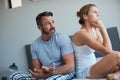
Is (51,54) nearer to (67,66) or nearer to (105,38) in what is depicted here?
(67,66)

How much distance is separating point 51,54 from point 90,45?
416mm

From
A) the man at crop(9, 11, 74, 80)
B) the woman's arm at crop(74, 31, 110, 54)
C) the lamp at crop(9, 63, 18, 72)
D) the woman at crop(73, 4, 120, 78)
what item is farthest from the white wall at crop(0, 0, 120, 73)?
the woman's arm at crop(74, 31, 110, 54)

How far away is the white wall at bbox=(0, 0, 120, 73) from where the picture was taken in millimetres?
3257

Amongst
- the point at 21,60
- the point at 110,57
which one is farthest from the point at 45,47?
the point at 21,60

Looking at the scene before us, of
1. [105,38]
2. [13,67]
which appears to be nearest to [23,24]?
[13,67]

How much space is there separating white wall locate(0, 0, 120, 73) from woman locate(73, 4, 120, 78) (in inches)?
43.8

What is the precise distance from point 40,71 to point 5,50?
1130mm

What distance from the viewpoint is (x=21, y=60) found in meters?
3.31

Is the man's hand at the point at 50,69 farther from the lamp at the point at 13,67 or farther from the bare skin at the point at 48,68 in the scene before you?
the lamp at the point at 13,67

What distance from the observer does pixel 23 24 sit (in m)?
3.29

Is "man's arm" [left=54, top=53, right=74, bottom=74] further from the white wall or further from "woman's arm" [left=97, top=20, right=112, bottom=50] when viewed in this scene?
the white wall

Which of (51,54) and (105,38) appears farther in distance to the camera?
(51,54)

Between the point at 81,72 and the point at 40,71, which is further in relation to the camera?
the point at 40,71

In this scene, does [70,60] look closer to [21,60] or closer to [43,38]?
[43,38]
